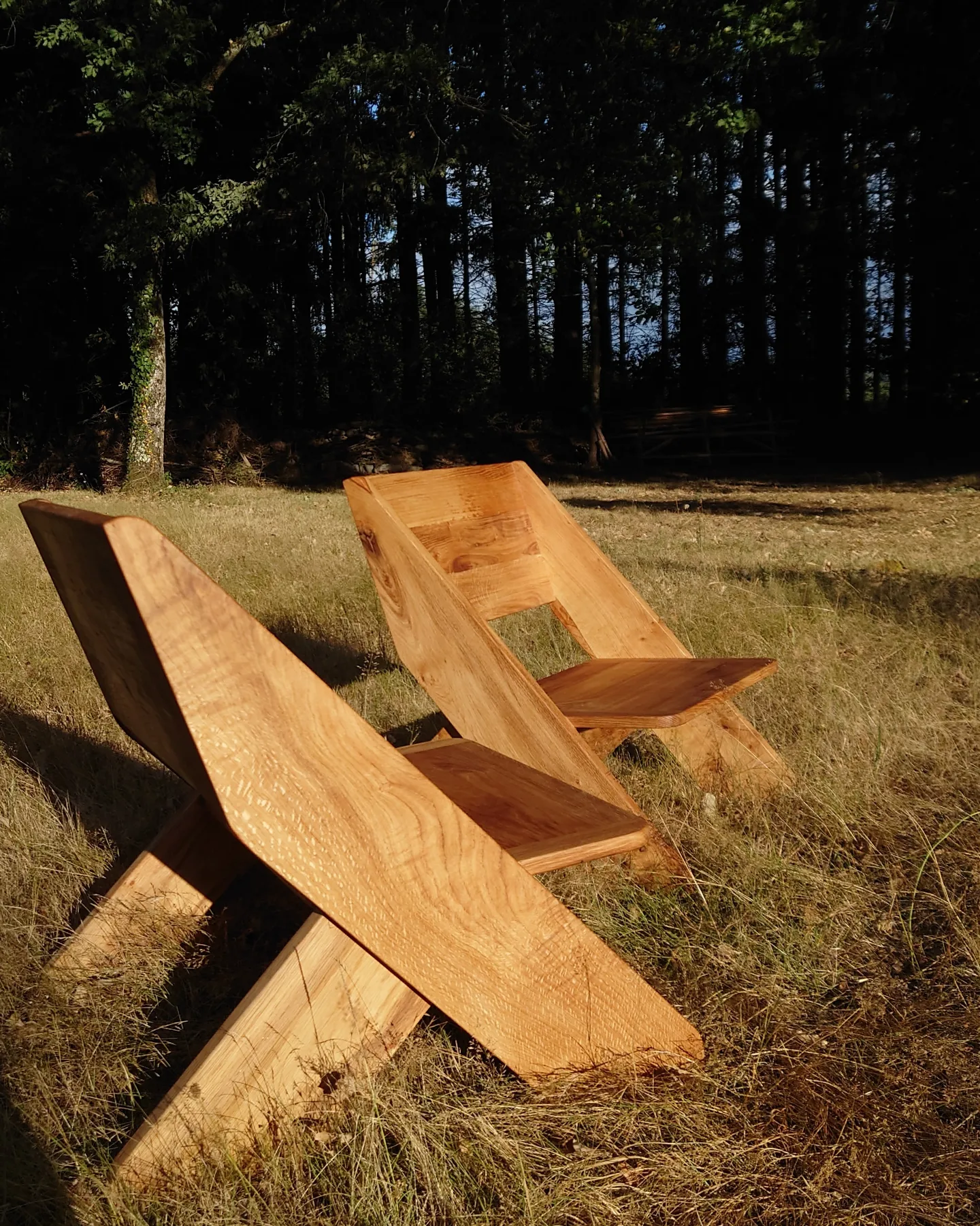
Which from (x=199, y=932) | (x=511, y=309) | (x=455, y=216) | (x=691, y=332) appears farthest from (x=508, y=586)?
(x=691, y=332)

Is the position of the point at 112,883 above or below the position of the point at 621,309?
below

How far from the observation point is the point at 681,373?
86.8ft

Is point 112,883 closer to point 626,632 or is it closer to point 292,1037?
point 292,1037

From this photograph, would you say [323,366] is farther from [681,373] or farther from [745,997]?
[745,997]

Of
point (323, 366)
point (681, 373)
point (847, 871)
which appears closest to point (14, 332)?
point (323, 366)

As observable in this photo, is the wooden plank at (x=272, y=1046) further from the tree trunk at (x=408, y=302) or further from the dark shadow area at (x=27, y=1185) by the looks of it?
the tree trunk at (x=408, y=302)

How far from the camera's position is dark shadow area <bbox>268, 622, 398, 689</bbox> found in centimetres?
427

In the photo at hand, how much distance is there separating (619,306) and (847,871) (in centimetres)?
3261

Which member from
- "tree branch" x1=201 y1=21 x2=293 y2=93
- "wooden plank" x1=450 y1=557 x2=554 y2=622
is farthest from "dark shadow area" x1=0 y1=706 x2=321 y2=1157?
"tree branch" x1=201 y1=21 x2=293 y2=93

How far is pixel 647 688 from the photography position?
271 cm

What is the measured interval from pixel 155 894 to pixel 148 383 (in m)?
15.3

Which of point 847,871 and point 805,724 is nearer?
point 847,871

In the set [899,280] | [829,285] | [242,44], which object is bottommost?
[829,285]

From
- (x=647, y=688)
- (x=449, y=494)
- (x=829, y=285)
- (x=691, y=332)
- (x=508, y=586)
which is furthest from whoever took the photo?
(x=691, y=332)
